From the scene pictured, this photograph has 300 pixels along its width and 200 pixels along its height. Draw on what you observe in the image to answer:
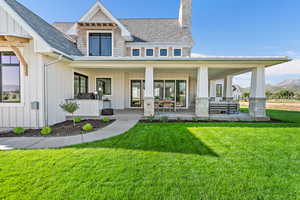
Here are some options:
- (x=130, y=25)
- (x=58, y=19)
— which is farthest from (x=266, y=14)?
(x=58, y=19)

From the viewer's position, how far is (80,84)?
32.1 feet

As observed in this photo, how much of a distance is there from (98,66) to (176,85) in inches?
268

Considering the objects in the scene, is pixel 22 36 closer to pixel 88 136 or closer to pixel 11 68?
pixel 11 68

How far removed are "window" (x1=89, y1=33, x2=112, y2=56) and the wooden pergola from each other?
18.0ft

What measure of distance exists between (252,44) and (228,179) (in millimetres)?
26436

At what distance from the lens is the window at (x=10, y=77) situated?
6.11 m

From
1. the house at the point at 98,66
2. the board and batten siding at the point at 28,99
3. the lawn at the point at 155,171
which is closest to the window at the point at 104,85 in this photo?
the house at the point at 98,66

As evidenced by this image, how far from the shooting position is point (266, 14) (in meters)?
15.9

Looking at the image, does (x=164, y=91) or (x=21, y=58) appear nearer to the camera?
(x=21, y=58)

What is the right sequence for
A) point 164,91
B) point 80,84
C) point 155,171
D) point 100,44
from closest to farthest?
1. point 155,171
2. point 80,84
3. point 100,44
4. point 164,91

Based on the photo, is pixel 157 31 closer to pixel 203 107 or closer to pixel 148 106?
pixel 148 106

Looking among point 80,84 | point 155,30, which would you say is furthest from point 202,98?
point 155,30

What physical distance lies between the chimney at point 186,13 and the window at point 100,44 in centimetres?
692

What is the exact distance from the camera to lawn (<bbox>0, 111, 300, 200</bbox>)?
7.19 feet
